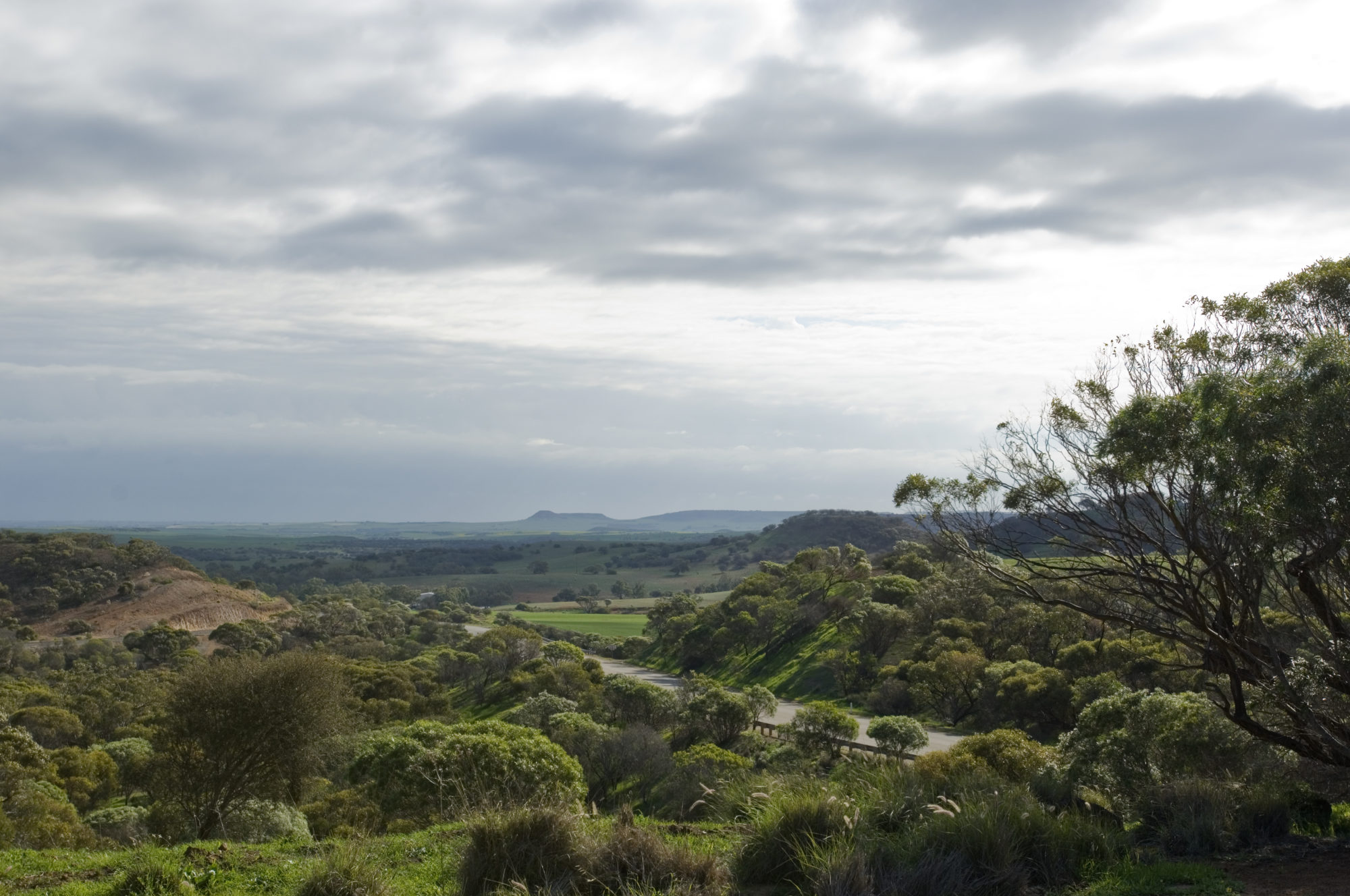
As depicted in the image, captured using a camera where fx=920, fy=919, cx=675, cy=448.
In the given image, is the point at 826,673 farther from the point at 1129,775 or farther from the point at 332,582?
the point at 332,582

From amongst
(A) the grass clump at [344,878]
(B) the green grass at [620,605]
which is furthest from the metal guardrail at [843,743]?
(B) the green grass at [620,605]

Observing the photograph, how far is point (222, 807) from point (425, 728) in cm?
610

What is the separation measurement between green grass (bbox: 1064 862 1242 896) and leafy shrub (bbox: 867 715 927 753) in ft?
75.4

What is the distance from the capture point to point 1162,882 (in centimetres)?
854

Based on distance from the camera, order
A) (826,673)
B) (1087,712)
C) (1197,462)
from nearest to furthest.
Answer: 1. (1197,462)
2. (1087,712)
3. (826,673)

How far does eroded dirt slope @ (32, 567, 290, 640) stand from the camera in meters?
82.6

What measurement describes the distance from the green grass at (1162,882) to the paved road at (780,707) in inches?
770

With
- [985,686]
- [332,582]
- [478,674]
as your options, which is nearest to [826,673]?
[985,686]

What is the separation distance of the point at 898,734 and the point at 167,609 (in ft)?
257

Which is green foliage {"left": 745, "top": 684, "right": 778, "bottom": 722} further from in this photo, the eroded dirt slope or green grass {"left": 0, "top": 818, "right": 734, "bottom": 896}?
the eroded dirt slope

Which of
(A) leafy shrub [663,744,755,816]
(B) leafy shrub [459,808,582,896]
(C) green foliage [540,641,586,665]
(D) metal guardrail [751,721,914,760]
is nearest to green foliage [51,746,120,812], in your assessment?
(A) leafy shrub [663,744,755,816]

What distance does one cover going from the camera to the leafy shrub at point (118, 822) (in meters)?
24.4

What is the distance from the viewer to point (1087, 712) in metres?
16.9

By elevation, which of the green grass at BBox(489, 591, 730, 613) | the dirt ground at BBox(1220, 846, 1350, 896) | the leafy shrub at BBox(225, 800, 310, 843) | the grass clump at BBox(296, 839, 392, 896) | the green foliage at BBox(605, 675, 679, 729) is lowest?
the green grass at BBox(489, 591, 730, 613)
